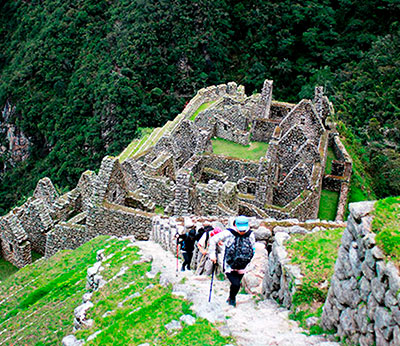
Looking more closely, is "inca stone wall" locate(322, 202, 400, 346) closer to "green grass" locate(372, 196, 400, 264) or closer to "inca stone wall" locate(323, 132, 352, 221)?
"green grass" locate(372, 196, 400, 264)

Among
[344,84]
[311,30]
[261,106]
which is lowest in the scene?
[261,106]

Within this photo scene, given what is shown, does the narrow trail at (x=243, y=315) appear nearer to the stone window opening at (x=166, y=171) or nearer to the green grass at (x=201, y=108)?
the stone window opening at (x=166, y=171)

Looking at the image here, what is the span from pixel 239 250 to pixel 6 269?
1288 cm

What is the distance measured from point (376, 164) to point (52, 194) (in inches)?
777

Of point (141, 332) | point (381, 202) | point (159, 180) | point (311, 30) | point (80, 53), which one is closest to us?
point (381, 202)

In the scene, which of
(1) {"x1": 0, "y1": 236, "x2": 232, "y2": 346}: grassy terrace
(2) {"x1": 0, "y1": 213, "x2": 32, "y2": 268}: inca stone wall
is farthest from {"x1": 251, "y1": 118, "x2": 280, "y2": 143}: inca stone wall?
(2) {"x1": 0, "y1": 213, "x2": 32, "y2": 268}: inca stone wall

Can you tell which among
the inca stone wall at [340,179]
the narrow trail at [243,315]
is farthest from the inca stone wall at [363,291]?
the inca stone wall at [340,179]

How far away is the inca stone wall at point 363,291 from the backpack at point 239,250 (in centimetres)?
147

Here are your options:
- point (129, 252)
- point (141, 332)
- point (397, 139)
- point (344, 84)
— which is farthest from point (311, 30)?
point (141, 332)

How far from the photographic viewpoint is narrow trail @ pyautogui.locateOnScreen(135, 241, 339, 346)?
6383mm

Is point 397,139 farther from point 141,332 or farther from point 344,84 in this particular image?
point 141,332

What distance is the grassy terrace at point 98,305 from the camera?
267 inches

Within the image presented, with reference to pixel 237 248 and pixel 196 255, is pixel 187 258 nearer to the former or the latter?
pixel 196 255

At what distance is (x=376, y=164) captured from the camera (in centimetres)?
2798
